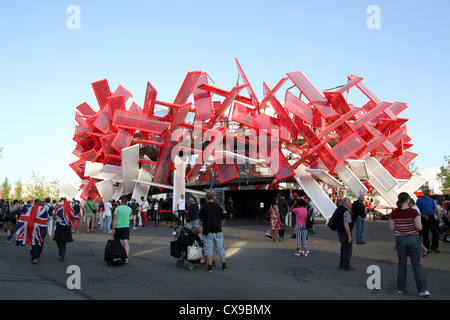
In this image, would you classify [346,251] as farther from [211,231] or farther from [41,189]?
[41,189]

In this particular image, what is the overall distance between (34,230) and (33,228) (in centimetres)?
6

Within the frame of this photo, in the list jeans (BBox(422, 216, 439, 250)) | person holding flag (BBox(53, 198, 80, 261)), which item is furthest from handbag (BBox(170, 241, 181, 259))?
jeans (BBox(422, 216, 439, 250))

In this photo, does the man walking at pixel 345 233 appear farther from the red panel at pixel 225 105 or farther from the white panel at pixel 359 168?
the white panel at pixel 359 168

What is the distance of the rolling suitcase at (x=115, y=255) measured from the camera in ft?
30.6

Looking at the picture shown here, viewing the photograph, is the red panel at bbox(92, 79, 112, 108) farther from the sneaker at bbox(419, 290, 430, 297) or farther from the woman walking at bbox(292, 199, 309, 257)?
the sneaker at bbox(419, 290, 430, 297)

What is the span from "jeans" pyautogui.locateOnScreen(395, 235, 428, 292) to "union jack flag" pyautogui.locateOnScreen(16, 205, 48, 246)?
8545 mm

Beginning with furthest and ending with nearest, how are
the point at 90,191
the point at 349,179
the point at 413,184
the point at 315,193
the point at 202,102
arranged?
1. the point at 90,191
2. the point at 413,184
3. the point at 202,102
4. the point at 315,193
5. the point at 349,179

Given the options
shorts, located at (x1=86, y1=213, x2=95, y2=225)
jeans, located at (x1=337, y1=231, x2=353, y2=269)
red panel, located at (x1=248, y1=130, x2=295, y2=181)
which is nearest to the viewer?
jeans, located at (x1=337, y1=231, x2=353, y2=269)

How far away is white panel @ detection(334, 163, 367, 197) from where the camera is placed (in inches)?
878

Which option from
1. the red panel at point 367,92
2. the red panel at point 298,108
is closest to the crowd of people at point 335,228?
the red panel at point 298,108

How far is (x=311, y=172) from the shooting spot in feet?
76.0

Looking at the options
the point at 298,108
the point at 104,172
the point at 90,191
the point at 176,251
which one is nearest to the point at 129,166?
the point at 104,172

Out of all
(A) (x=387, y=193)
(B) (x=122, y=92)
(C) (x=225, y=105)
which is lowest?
(A) (x=387, y=193)

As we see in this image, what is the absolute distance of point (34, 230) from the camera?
10133mm
